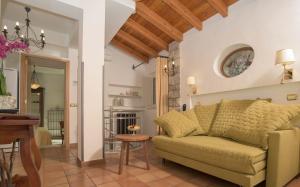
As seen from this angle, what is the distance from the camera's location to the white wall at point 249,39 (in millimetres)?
2693

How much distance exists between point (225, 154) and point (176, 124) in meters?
0.97

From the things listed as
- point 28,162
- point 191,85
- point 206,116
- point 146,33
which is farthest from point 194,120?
point 146,33

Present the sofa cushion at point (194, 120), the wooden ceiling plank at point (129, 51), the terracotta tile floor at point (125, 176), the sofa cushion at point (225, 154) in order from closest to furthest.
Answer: the sofa cushion at point (225, 154), the terracotta tile floor at point (125, 176), the sofa cushion at point (194, 120), the wooden ceiling plank at point (129, 51)

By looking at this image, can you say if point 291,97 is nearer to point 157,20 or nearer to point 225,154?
point 225,154

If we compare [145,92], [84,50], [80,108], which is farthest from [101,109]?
[145,92]

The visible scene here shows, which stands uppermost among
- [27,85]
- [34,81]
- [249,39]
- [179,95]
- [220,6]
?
[220,6]

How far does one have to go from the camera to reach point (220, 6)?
3.45 m

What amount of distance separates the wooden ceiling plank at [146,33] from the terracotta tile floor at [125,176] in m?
3.13

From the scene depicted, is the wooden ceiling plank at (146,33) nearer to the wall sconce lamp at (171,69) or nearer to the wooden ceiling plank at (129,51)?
the wall sconce lamp at (171,69)

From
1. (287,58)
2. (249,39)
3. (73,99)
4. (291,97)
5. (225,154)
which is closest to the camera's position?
(225,154)

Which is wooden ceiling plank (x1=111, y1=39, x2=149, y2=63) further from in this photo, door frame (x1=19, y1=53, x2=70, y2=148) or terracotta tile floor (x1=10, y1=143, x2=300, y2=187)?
terracotta tile floor (x1=10, y1=143, x2=300, y2=187)

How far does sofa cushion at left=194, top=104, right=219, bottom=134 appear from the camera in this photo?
291 cm

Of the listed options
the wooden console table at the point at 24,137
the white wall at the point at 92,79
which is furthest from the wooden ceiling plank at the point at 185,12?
the wooden console table at the point at 24,137

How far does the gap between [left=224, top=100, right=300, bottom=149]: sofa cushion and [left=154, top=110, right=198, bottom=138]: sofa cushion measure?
642mm
